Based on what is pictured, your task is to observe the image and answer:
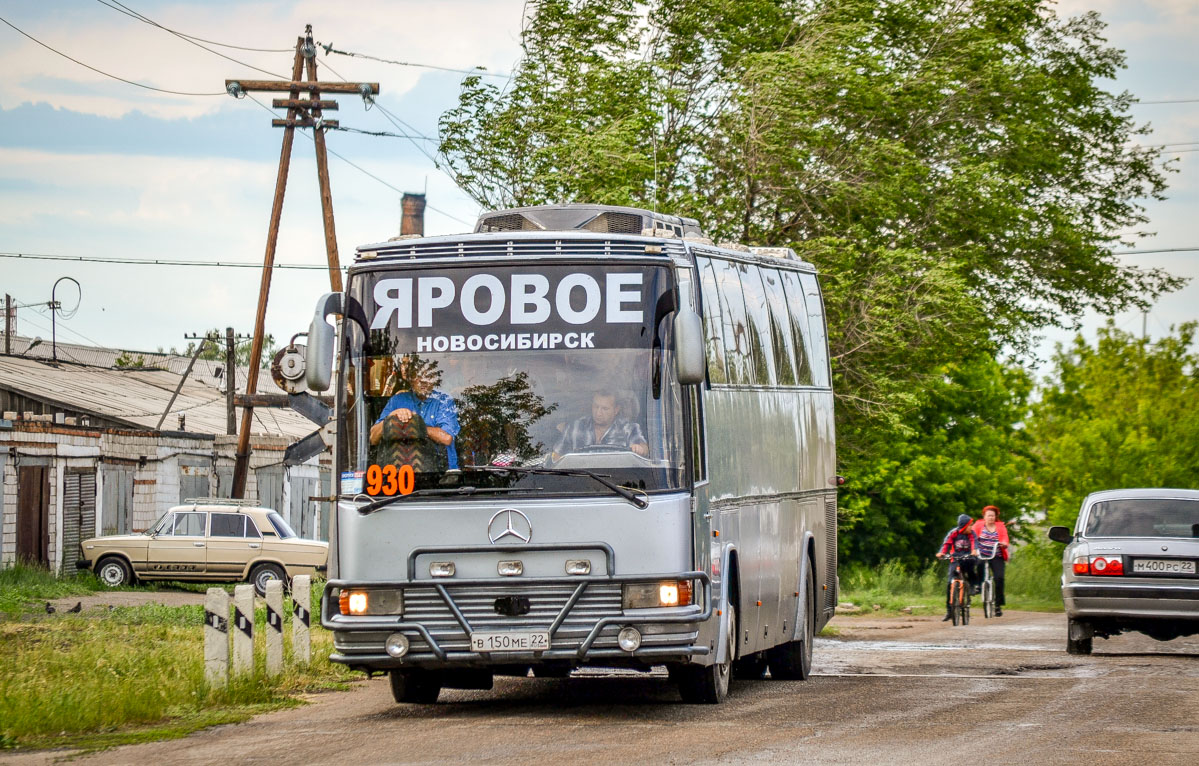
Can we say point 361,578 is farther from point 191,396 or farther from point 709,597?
point 191,396

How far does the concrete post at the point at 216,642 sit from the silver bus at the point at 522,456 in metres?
2.13

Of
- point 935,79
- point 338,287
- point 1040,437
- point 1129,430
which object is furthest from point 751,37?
point 1040,437

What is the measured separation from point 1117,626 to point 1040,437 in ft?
131

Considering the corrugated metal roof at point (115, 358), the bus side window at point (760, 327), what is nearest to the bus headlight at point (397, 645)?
the bus side window at point (760, 327)

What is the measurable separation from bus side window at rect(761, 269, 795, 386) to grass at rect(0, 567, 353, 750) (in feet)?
15.8

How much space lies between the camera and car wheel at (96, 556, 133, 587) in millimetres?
32500

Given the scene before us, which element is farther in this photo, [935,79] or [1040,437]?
Result: [1040,437]

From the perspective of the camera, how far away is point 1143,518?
1789cm

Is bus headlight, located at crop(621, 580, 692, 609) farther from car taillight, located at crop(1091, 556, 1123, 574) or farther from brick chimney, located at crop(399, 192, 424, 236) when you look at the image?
brick chimney, located at crop(399, 192, 424, 236)

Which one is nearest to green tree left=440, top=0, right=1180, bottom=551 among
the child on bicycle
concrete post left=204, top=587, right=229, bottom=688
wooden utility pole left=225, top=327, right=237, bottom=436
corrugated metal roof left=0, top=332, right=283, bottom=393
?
the child on bicycle

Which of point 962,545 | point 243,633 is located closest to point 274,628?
point 243,633

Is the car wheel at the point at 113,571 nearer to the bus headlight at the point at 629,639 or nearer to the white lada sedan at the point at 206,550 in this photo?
the white lada sedan at the point at 206,550

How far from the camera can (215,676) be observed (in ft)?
43.8

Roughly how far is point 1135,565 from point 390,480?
30.1 feet
